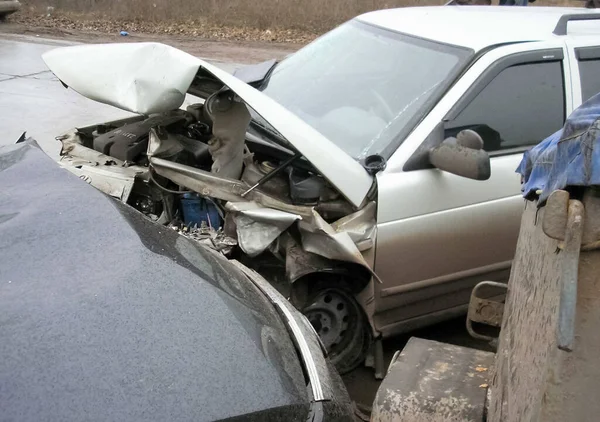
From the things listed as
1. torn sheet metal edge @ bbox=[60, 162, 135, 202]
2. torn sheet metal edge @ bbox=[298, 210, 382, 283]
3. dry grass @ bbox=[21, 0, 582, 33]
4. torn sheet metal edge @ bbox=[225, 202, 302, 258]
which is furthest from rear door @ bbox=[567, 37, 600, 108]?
dry grass @ bbox=[21, 0, 582, 33]

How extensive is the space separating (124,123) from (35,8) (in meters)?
15.3

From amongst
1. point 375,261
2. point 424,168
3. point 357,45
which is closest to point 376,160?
point 424,168

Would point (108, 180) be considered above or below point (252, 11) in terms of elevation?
above

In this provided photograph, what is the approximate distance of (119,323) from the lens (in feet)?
5.70

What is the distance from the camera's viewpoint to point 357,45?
13.2 feet

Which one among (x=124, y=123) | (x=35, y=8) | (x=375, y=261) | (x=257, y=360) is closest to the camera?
(x=257, y=360)

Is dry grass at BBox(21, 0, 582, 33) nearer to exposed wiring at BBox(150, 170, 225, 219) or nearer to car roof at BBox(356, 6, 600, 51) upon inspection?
car roof at BBox(356, 6, 600, 51)

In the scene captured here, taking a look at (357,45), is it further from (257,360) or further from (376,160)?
(257,360)

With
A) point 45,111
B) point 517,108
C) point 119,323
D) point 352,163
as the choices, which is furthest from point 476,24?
point 45,111

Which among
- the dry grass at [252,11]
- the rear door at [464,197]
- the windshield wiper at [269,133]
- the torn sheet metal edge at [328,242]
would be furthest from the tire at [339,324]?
the dry grass at [252,11]

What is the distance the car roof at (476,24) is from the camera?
11.9ft

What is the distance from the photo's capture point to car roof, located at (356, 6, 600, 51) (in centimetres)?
364

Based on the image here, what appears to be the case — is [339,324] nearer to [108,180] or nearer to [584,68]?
[108,180]

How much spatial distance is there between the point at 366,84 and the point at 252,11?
1324cm
